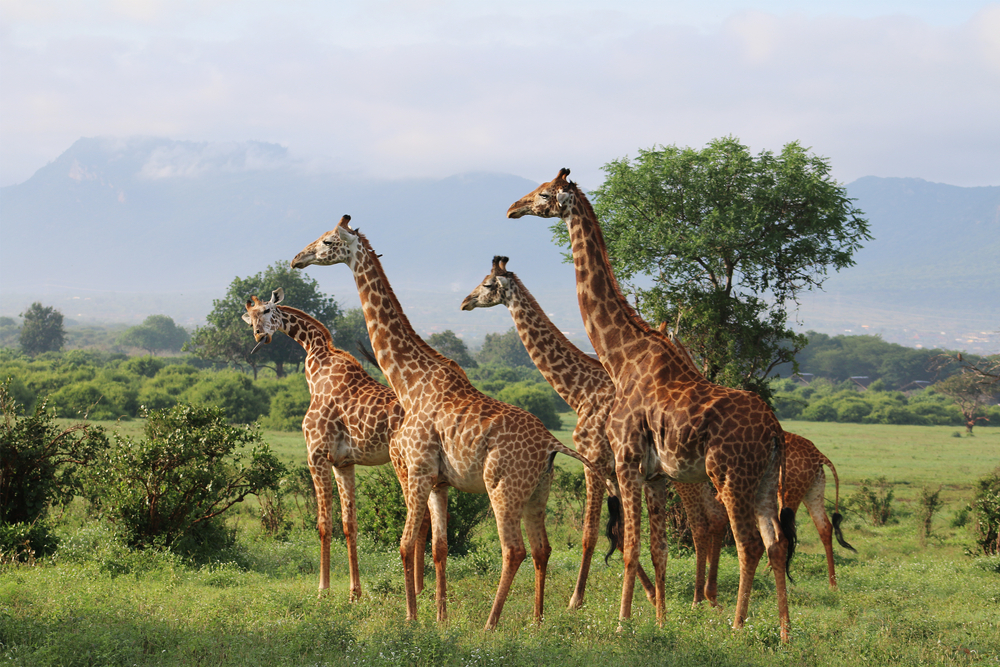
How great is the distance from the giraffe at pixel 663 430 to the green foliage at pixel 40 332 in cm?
8528

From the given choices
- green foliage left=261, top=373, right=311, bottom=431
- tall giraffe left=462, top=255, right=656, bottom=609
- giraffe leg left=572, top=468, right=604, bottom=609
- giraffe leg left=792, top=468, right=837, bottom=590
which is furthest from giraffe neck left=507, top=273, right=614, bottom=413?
green foliage left=261, top=373, right=311, bottom=431

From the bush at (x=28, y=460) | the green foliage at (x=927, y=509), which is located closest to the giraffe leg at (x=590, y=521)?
the bush at (x=28, y=460)

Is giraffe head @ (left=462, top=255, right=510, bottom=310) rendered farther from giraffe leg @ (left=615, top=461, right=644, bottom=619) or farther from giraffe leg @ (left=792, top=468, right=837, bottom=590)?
giraffe leg @ (left=792, top=468, right=837, bottom=590)

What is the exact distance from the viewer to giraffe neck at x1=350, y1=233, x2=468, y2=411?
348 inches

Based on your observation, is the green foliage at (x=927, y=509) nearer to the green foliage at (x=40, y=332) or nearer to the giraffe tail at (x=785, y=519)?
the giraffe tail at (x=785, y=519)

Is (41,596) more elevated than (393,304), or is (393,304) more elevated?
(393,304)

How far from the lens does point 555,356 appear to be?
9.60m

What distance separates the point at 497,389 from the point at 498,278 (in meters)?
48.8

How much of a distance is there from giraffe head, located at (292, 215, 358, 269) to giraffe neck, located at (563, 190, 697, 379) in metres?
2.61

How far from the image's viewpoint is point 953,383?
59.8 meters

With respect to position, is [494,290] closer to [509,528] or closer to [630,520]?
[509,528]

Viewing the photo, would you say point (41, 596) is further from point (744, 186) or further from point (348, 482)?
point (744, 186)

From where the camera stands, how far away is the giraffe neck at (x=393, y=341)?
29.0 feet

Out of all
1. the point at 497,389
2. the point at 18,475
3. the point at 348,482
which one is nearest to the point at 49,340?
the point at 497,389
